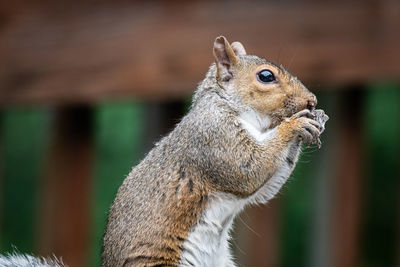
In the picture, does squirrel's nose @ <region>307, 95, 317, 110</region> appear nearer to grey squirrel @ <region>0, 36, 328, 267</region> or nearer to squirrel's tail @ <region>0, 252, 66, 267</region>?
grey squirrel @ <region>0, 36, 328, 267</region>

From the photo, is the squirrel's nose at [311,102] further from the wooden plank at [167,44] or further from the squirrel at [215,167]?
the wooden plank at [167,44]

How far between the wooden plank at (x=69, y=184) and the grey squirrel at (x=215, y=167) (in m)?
2.36

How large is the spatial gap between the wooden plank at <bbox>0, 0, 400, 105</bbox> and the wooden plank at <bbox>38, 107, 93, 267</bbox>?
0.24 meters

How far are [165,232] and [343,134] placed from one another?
7.73 feet

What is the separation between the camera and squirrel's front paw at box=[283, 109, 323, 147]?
10.7 ft

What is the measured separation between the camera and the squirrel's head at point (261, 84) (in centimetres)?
338

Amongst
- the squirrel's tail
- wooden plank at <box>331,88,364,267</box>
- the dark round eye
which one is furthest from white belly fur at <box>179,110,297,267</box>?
wooden plank at <box>331,88,364,267</box>

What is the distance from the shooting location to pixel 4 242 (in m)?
9.61

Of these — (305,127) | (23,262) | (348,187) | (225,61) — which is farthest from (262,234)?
(23,262)

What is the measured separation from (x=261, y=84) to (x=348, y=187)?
205 centimetres

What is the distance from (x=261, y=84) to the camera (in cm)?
343

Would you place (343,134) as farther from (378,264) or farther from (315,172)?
(378,264)

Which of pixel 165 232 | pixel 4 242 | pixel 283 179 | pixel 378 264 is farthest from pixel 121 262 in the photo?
pixel 4 242

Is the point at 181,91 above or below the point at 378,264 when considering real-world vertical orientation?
above
